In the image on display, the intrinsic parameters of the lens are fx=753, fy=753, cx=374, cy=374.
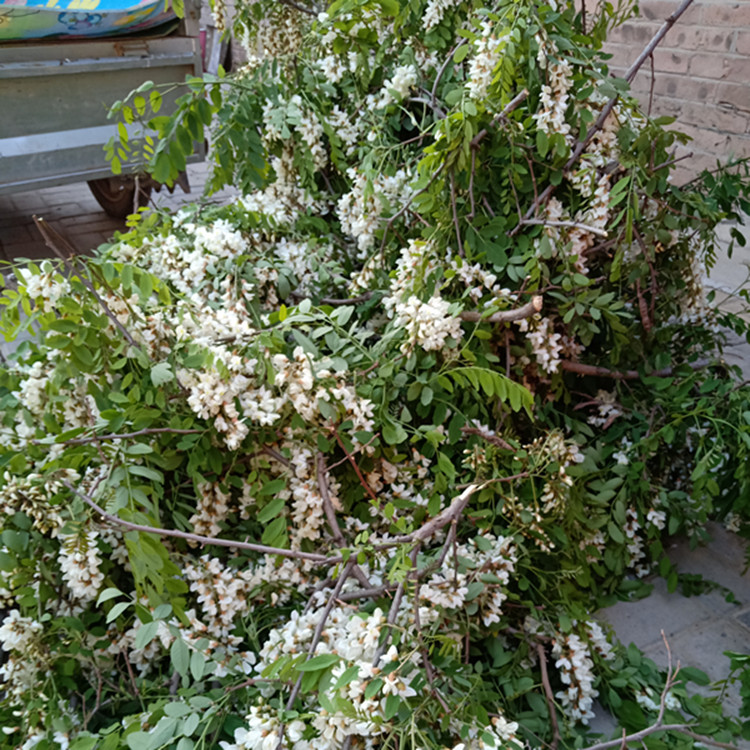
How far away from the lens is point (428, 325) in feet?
5.73

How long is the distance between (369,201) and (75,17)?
312 centimetres

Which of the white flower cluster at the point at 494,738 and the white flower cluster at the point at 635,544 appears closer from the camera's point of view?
the white flower cluster at the point at 494,738

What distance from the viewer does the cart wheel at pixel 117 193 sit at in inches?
217

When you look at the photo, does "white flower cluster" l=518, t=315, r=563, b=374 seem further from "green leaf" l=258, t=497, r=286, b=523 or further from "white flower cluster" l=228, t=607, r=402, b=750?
"white flower cluster" l=228, t=607, r=402, b=750

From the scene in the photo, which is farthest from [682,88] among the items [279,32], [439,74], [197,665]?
[197,665]

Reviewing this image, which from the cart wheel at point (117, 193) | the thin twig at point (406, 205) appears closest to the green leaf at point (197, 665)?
the thin twig at point (406, 205)

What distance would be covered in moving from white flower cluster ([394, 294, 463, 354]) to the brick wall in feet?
11.4

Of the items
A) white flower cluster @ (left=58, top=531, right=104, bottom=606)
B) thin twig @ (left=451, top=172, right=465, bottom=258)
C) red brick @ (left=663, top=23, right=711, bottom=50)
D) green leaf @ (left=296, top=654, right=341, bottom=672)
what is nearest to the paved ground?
green leaf @ (left=296, top=654, right=341, bottom=672)

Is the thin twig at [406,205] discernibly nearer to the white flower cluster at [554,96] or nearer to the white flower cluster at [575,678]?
the white flower cluster at [554,96]

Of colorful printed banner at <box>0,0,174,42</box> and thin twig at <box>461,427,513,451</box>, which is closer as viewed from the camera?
thin twig at <box>461,427,513,451</box>

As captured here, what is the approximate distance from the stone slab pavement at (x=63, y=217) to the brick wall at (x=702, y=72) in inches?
121

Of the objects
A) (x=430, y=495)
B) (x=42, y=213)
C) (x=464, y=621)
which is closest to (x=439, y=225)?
(x=430, y=495)

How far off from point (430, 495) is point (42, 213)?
18.0 feet

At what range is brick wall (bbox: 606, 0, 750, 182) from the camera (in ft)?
15.3
